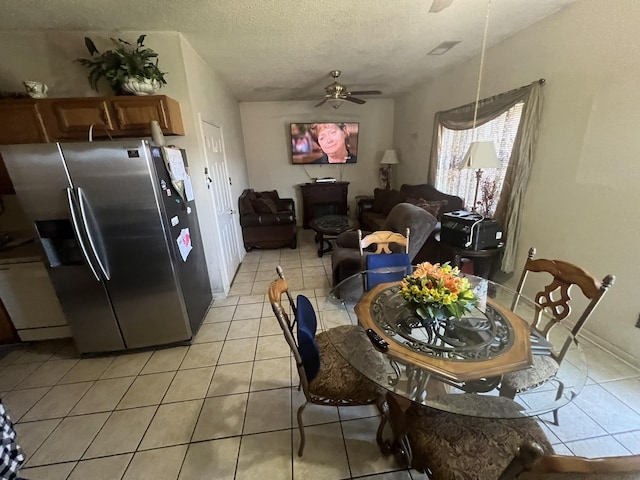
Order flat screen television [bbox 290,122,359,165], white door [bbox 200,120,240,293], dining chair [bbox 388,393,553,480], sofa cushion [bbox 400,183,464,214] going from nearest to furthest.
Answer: dining chair [bbox 388,393,553,480], white door [bbox 200,120,240,293], sofa cushion [bbox 400,183,464,214], flat screen television [bbox 290,122,359,165]

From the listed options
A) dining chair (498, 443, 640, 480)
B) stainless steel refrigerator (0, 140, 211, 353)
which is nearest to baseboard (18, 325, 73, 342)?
stainless steel refrigerator (0, 140, 211, 353)

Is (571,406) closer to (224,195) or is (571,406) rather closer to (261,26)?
(261,26)

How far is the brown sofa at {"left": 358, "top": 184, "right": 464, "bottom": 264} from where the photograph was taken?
10.3 ft

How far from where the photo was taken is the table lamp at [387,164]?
17.7 feet

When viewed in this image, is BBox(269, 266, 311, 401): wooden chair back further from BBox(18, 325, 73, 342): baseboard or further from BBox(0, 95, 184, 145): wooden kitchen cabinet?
BBox(18, 325, 73, 342): baseboard

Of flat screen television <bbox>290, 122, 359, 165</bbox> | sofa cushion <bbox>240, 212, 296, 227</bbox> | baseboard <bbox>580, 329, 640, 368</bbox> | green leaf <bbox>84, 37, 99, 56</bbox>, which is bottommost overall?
baseboard <bbox>580, 329, 640, 368</bbox>

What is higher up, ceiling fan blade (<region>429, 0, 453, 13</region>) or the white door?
ceiling fan blade (<region>429, 0, 453, 13</region>)

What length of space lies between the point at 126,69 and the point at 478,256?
11.2 feet

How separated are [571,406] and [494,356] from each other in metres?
1.03

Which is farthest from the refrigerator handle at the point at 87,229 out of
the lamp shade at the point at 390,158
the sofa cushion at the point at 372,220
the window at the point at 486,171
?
the lamp shade at the point at 390,158

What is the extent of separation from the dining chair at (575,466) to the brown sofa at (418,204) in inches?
94.7

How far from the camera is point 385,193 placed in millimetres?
4910

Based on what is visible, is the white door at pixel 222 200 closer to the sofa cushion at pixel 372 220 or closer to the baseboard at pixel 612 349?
the sofa cushion at pixel 372 220

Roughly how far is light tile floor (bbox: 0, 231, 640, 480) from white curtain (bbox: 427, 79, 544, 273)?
3.67ft
